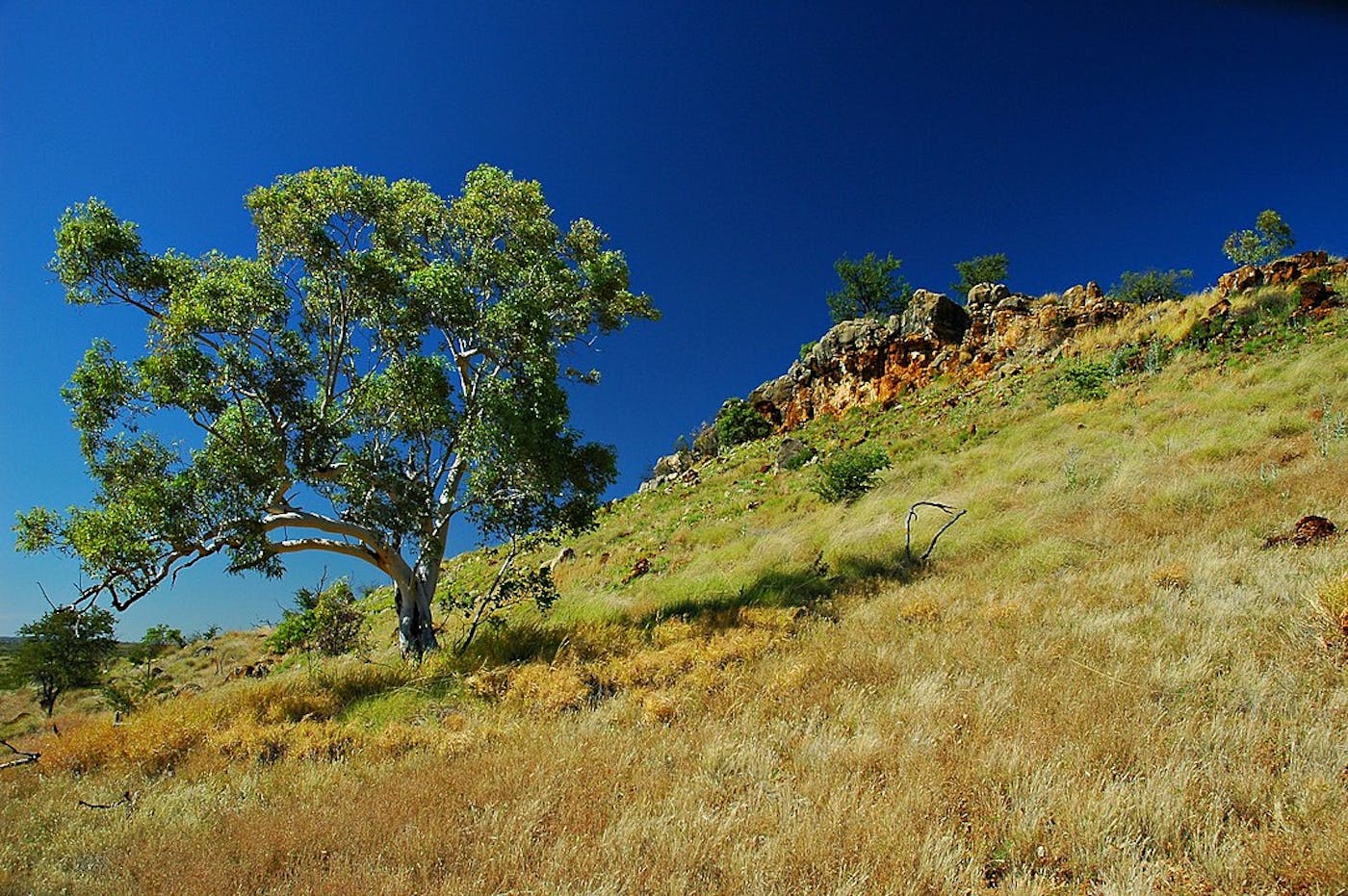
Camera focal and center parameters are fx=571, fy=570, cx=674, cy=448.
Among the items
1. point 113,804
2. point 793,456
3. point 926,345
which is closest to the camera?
point 113,804

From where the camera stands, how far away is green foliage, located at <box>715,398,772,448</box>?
43406 mm

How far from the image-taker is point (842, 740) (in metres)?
4.48

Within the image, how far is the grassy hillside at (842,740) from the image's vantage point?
3217mm

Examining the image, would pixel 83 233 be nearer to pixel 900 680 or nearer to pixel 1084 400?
pixel 900 680

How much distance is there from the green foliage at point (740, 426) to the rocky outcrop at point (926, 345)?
3.38 feet

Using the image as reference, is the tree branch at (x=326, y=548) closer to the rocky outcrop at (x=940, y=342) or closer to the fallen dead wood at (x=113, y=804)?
the fallen dead wood at (x=113, y=804)

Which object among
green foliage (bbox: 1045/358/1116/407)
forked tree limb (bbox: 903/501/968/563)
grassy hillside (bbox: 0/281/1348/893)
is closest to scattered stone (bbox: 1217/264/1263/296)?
green foliage (bbox: 1045/358/1116/407)

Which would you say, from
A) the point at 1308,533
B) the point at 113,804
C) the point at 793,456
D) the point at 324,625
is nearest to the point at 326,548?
the point at 113,804

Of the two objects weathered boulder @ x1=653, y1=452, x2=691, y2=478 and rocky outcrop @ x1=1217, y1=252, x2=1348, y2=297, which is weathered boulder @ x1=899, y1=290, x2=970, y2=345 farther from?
weathered boulder @ x1=653, y1=452, x2=691, y2=478

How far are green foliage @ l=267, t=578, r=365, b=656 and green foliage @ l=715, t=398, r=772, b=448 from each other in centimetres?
2968

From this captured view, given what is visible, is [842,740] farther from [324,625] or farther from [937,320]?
[937,320]

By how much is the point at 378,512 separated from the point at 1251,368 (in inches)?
947

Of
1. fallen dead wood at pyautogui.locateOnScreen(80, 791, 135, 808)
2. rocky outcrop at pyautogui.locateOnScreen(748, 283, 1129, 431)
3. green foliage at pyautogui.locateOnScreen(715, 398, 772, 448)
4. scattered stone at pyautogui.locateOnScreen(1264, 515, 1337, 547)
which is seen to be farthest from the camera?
green foliage at pyautogui.locateOnScreen(715, 398, 772, 448)

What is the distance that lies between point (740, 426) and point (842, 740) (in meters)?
39.7
